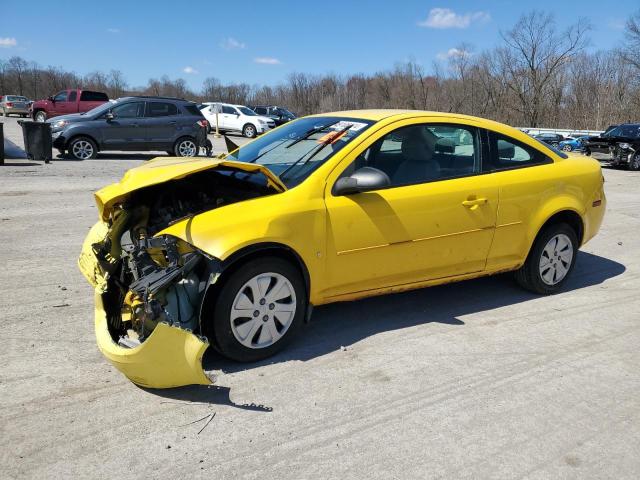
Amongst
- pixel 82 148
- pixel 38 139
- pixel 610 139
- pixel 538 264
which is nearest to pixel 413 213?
pixel 538 264

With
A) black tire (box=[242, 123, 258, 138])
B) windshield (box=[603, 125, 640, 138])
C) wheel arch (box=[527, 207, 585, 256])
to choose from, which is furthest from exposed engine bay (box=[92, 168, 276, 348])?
black tire (box=[242, 123, 258, 138])

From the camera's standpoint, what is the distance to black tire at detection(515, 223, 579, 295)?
5.02 metres

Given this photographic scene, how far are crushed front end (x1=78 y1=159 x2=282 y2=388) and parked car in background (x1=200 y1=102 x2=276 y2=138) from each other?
86.8 ft

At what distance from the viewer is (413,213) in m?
4.18

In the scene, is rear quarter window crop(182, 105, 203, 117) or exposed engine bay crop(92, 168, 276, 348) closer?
exposed engine bay crop(92, 168, 276, 348)

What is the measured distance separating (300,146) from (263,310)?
1493mm

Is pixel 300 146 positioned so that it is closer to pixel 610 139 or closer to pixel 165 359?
pixel 165 359

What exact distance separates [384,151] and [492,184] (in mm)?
972

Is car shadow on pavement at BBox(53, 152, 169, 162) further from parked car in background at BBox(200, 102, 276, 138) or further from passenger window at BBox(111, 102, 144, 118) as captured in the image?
parked car in background at BBox(200, 102, 276, 138)

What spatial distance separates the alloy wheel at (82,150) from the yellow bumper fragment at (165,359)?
1351 centimetres

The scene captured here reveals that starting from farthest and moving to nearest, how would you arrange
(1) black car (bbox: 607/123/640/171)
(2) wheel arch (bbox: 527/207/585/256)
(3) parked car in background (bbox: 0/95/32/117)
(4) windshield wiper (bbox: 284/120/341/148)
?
1. (3) parked car in background (bbox: 0/95/32/117)
2. (1) black car (bbox: 607/123/640/171)
3. (2) wheel arch (bbox: 527/207/585/256)
4. (4) windshield wiper (bbox: 284/120/341/148)

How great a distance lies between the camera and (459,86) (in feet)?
180

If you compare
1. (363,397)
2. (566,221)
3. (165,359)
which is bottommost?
(363,397)

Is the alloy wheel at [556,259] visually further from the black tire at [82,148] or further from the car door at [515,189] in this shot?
the black tire at [82,148]
